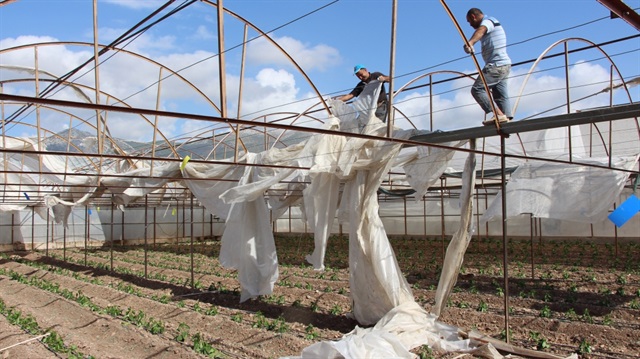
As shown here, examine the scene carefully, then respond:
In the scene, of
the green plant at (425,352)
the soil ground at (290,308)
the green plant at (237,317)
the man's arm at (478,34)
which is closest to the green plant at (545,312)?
the soil ground at (290,308)

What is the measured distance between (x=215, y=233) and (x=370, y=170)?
81.8 ft

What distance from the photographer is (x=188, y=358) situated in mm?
6285

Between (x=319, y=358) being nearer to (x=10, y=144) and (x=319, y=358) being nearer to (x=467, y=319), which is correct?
(x=467, y=319)

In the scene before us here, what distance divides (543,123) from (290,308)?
5536 mm

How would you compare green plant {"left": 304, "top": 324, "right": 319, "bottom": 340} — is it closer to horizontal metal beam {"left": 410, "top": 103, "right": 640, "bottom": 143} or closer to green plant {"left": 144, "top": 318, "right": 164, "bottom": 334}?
green plant {"left": 144, "top": 318, "right": 164, "bottom": 334}

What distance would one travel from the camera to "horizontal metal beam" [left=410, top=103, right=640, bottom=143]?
500 centimetres

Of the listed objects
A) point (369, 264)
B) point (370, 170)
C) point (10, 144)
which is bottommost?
point (369, 264)

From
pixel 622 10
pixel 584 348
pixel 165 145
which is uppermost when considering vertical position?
pixel 165 145

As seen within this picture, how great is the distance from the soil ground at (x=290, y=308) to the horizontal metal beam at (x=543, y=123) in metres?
1.90

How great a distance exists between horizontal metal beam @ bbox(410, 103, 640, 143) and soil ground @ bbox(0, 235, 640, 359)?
6.24 ft

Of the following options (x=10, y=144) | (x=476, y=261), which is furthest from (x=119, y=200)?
(x=476, y=261)

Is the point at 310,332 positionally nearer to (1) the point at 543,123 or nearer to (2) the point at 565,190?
(1) the point at 543,123

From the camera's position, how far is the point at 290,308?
30.3 ft

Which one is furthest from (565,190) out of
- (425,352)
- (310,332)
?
(310,332)
